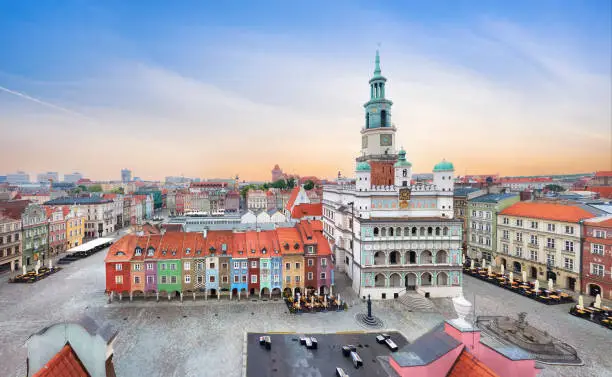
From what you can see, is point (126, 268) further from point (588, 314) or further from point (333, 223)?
point (588, 314)

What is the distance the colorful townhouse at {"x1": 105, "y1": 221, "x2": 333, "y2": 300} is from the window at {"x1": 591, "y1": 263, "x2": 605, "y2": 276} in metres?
38.8

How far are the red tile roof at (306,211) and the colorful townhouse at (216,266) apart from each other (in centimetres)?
3302

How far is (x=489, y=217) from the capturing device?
212 ft

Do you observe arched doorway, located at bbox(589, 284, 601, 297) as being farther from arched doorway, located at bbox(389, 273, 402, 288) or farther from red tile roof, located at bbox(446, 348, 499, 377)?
red tile roof, located at bbox(446, 348, 499, 377)

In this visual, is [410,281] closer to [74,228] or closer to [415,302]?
[415,302]

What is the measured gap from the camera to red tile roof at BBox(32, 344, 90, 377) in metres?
10.8

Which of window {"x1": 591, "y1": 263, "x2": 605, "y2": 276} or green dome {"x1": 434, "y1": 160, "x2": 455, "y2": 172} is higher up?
green dome {"x1": 434, "y1": 160, "x2": 455, "y2": 172}

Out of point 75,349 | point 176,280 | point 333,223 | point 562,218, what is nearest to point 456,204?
point 562,218

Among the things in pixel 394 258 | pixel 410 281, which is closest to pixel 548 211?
pixel 410 281

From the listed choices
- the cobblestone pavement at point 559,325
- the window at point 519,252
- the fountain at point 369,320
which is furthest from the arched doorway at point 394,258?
the window at point 519,252

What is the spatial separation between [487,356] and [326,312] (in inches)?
1352

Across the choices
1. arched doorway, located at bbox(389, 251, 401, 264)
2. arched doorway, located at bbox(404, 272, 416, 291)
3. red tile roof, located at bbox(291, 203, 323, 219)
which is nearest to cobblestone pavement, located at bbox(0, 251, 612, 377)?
arched doorway, located at bbox(404, 272, 416, 291)

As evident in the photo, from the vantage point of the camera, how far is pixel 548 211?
55.1 m

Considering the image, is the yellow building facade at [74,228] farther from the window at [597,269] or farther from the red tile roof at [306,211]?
the window at [597,269]
